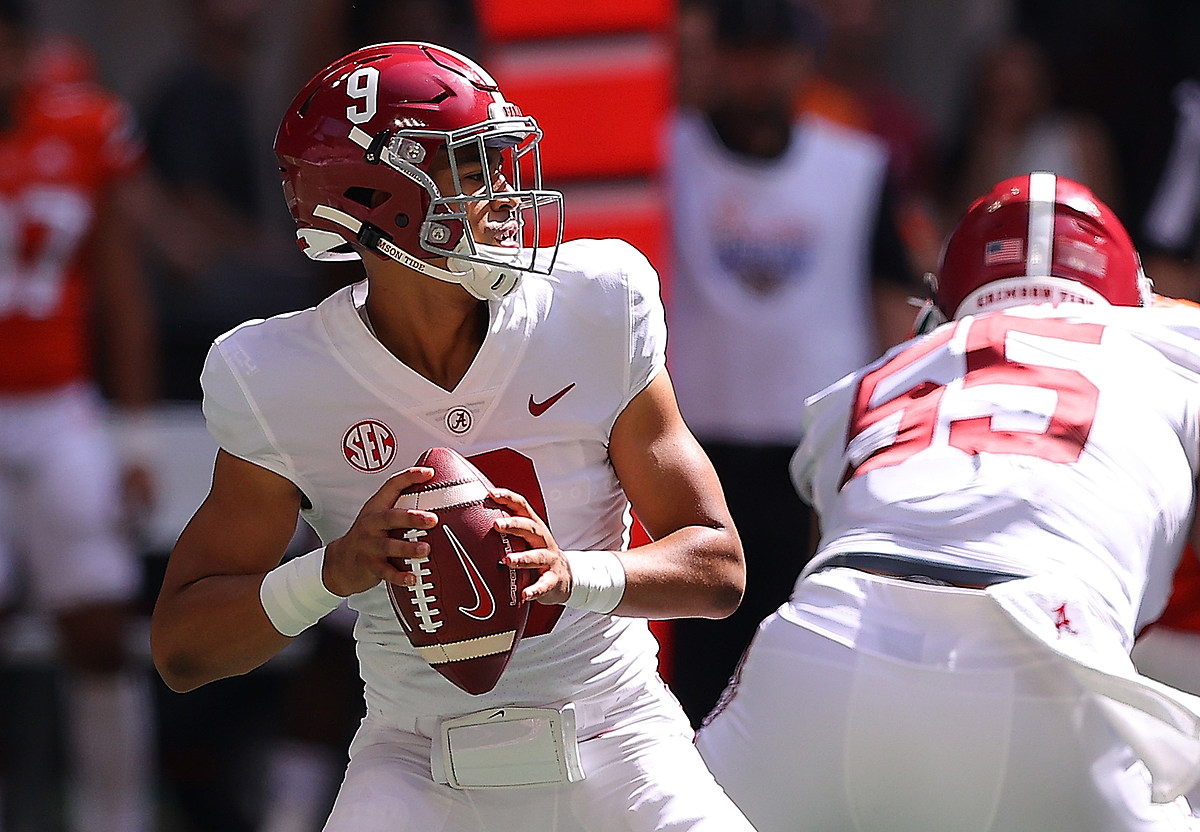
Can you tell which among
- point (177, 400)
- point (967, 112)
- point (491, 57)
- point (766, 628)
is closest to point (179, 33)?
point (177, 400)

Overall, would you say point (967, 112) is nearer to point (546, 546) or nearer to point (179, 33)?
point (179, 33)

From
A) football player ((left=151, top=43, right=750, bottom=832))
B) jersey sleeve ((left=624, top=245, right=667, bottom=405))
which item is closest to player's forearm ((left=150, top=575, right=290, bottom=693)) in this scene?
football player ((left=151, top=43, right=750, bottom=832))

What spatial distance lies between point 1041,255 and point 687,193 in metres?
1.95

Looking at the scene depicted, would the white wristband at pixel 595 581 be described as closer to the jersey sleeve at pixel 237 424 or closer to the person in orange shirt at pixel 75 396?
the jersey sleeve at pixel 237 424

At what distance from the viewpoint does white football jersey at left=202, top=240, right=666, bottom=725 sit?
233 centimetres

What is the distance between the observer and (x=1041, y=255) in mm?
2936

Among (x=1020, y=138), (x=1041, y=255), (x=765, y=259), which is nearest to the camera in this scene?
(x=1041, y=255)

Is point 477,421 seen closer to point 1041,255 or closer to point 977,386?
point 977,386

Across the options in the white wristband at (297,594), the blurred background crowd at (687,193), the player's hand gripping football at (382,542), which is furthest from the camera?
the blurred background crowd at (687,193)

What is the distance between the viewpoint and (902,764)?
2430 mm

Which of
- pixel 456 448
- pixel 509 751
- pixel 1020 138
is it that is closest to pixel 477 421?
pixel 456 448

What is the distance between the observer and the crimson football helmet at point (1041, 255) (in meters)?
2.93

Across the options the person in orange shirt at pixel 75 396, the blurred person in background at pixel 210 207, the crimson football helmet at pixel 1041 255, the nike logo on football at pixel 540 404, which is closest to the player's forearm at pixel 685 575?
the nike logo on football at pixel 540 404

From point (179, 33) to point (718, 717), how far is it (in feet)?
18.3
